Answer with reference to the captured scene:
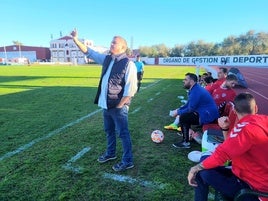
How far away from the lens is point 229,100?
5.46 m

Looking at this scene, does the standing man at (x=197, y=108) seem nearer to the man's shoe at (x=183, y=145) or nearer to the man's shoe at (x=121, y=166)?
the man's shoe at (x=183, y=145)

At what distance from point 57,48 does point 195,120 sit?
4066 inches

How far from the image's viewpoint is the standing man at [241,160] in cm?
Answer: 194

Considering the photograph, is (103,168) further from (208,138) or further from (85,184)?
(208,138)

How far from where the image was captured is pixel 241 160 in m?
2.14

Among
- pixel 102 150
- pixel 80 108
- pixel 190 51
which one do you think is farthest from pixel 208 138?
pixel 190 51

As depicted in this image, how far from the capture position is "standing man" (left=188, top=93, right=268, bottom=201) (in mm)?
1936

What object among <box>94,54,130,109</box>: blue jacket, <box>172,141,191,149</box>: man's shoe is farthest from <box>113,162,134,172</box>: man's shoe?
<box>172,141,191,149</box>: man's shoe

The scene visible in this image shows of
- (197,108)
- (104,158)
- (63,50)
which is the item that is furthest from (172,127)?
(63,50)

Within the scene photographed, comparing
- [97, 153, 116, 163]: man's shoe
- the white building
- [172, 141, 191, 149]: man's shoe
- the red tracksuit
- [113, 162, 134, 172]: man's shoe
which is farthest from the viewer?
the white building

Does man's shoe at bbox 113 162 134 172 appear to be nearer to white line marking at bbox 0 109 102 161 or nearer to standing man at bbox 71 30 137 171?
standing man at bbox 71 30 137 171

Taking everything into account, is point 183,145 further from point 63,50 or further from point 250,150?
point 63,50

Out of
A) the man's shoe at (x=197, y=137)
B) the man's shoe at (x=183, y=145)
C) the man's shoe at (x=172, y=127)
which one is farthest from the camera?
the man's shoe at (x=172, y=127)

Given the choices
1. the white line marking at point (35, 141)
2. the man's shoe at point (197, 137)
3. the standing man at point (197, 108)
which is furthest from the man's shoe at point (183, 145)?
the white line marking at point (35, 141)
